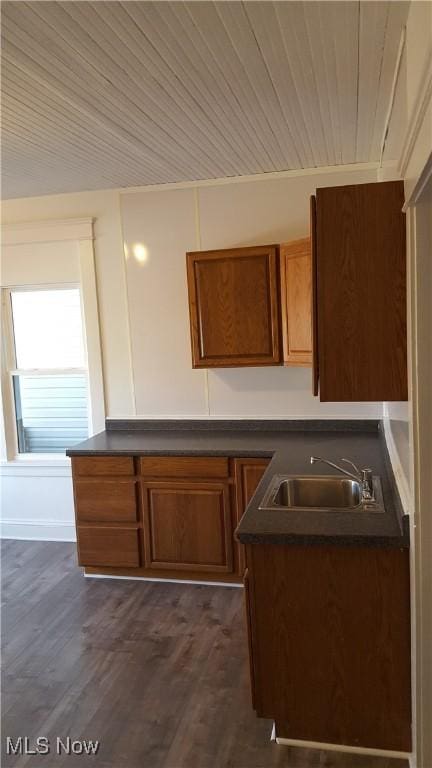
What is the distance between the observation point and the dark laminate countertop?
6.88 ft

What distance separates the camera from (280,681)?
7.19 ft

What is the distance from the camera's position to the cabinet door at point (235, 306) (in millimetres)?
3496

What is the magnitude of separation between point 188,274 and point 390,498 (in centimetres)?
188

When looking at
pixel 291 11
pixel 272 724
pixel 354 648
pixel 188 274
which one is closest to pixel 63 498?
pixel 188 274

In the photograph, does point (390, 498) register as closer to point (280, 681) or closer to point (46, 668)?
point (280, 681)

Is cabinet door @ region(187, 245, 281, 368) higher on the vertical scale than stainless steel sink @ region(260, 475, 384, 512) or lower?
higher

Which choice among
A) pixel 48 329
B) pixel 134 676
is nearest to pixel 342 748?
pixel 134 676

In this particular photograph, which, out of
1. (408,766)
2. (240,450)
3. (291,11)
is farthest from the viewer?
(240,450)

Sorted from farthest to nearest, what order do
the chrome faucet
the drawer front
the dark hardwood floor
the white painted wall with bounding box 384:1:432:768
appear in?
the drawer front, the chrome faucet, the dark hardwood floor, the white painted wall with bounding box 384:1:432:768

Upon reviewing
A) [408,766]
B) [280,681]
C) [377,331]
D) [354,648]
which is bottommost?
[408,766]

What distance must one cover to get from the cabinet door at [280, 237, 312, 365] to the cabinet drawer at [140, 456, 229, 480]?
735 mm

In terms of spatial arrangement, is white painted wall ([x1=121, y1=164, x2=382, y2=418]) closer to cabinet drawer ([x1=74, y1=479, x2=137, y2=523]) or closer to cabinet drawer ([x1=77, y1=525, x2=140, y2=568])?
cabinet drawer ([x1=74, y1=479, x2=137, y2=523])
